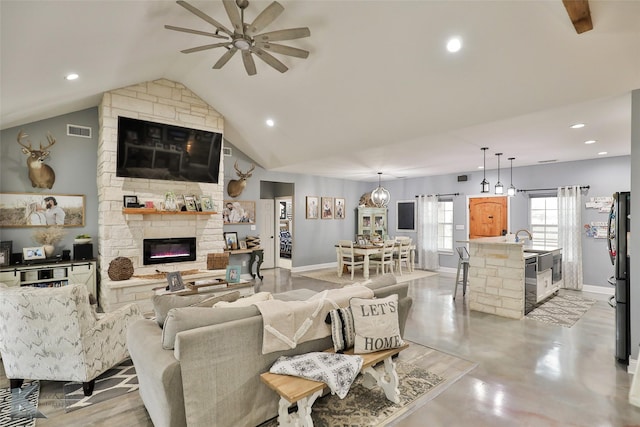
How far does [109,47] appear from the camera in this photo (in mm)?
3350

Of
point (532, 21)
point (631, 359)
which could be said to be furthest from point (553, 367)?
point (532, 21)

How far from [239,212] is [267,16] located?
514cm

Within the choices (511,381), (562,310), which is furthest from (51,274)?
(562,310)

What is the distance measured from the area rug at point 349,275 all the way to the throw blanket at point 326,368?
181 inches

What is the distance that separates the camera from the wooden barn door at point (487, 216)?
7422mm

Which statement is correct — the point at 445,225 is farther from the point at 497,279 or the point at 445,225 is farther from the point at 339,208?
the point at 497,279

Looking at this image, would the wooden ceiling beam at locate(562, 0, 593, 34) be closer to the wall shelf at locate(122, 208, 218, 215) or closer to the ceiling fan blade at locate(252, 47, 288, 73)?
the ceiling fan blade at locate(252, 47, 288, 73)

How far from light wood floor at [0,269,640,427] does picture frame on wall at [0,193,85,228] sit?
2909mm

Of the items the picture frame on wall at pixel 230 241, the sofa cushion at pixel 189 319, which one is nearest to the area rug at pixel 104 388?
the sofa cushion at pixel 189 319

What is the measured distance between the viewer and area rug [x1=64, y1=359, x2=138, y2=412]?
2518 mm

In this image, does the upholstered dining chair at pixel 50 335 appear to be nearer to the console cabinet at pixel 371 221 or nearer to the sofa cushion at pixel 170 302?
the sofa cushion at pixel 170 302

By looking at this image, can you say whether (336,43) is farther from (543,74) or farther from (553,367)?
(553,367)

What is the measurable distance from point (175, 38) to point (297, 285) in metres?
4.75

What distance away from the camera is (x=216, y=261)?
5844 mm
